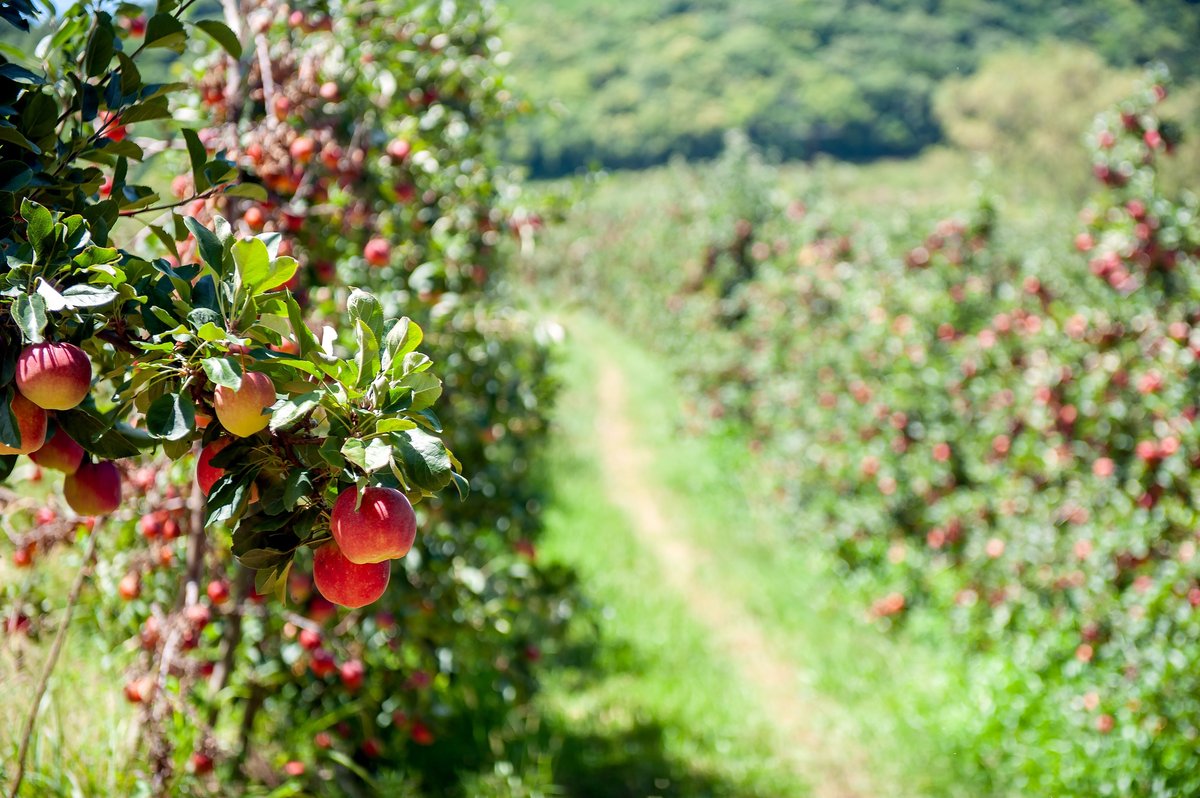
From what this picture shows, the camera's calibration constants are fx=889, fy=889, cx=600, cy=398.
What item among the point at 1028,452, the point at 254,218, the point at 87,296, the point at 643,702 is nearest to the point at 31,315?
the point at 87,296

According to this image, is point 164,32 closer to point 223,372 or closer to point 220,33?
point 220,33

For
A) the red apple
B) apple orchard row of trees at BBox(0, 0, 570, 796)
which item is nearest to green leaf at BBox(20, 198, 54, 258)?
apple orchard row of trees at BBox(0, 0, 570, 796)

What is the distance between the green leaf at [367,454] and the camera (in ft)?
3.24

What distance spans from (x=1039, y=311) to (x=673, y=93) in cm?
3729

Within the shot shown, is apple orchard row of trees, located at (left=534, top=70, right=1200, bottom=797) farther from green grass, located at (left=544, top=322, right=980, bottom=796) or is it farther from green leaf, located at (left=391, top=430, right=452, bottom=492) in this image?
green leaf, located at (left=391, top=430, right=452, bottom=492)

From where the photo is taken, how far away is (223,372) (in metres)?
1.03

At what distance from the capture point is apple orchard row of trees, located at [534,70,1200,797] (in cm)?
349

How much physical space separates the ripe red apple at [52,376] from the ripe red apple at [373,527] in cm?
37

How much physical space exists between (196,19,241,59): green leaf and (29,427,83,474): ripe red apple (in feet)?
2.41

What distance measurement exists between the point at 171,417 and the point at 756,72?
42553 mm

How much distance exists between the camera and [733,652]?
15.5 feet

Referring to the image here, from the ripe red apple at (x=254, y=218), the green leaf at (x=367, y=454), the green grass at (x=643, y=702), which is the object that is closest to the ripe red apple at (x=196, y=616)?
the ripe red apple at (x=254, y=218)

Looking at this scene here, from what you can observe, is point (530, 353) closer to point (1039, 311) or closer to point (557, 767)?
point (557, 767)

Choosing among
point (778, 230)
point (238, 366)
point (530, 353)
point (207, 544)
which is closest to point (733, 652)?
point (530, 353)
